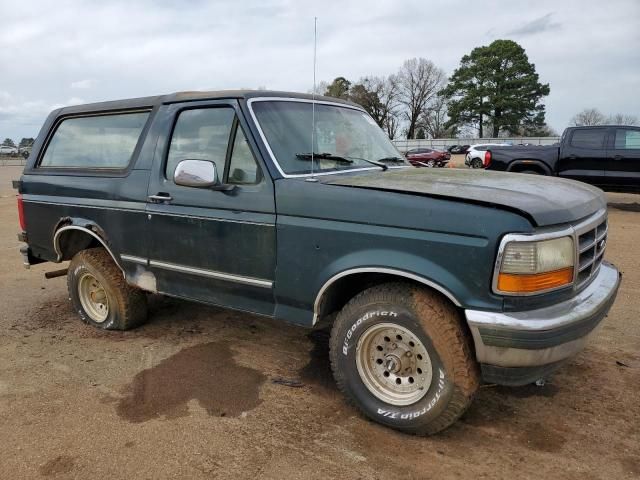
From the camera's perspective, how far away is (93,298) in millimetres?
4930

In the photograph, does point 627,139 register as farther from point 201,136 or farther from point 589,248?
point 201,136

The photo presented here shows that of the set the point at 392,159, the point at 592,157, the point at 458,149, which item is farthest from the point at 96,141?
the point at 458,149

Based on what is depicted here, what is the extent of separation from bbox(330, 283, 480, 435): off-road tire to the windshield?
1.05m

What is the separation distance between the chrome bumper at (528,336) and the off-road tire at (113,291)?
318 cm

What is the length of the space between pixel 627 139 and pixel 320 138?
10.3m

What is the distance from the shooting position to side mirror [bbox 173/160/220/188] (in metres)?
3.34

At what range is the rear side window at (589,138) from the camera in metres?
11.6

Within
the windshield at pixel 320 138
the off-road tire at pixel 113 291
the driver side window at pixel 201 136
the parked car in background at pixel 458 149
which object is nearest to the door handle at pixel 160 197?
the driver side window at pixel 201 136

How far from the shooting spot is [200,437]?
3000 mm

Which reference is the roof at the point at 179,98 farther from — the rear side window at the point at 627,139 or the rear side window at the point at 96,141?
the rear side window at the point at 627,139

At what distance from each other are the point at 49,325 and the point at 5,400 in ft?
5.17

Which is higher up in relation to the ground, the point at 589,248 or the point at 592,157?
the point at 592,157

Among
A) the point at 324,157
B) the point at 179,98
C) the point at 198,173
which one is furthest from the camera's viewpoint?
the point at 179,98

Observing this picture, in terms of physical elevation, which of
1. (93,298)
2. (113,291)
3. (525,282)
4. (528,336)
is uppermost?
(525,282)
